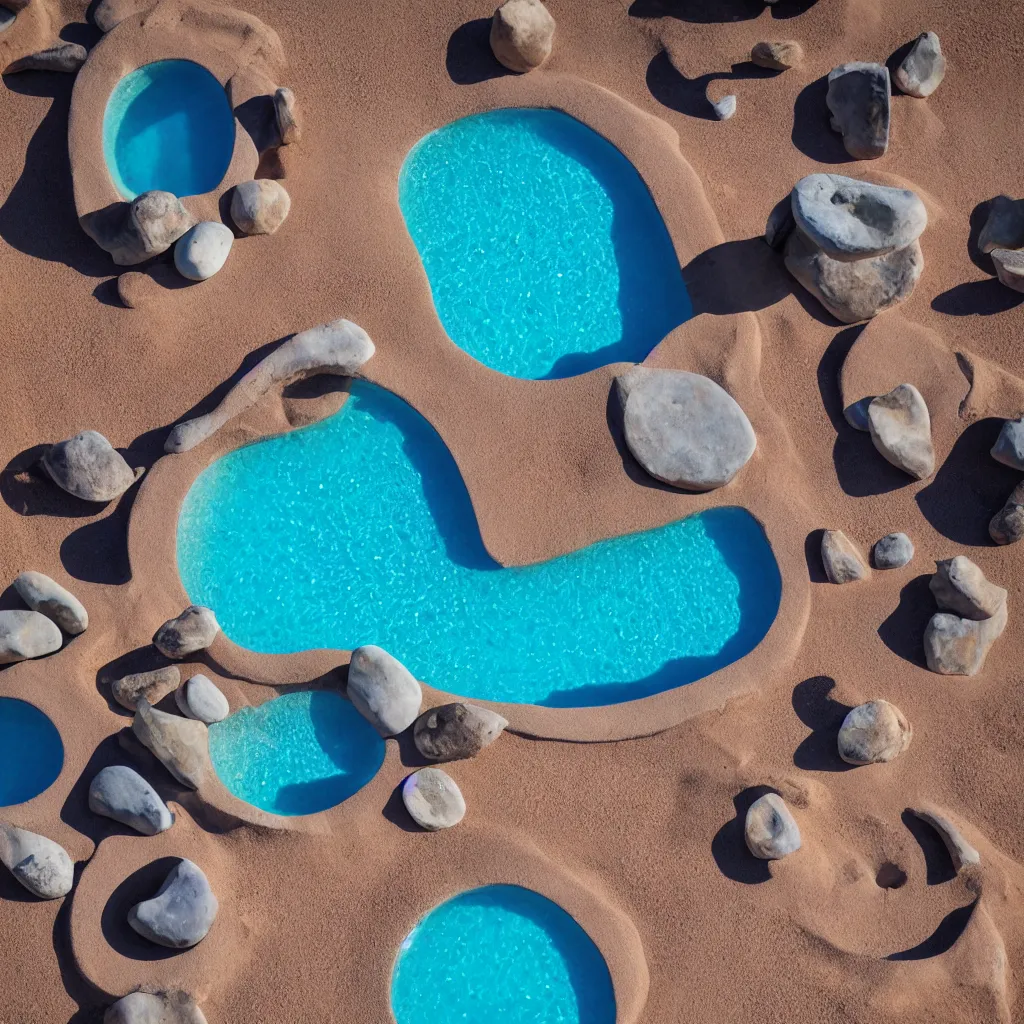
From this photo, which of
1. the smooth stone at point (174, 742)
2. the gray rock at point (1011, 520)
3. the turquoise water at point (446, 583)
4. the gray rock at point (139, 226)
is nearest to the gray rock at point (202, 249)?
the gray rock at point (139, 226)

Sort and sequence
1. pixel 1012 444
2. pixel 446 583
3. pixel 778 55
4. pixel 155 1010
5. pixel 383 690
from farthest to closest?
pixel 778 55
pixel 446 583
pixel 1012 444
pixel 383 690
pixel 155 1010

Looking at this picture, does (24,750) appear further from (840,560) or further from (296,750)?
(840,560)

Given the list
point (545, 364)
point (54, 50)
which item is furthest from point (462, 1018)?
point (54, 50)

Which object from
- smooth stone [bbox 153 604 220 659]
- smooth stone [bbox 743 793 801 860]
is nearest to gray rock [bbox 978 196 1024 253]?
smooth stone [bbox 743 793 801 860]

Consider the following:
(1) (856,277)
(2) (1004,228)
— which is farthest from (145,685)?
(2) (1004,228)

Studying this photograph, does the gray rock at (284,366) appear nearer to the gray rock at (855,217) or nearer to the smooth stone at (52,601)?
the smooth stone at (52,601)

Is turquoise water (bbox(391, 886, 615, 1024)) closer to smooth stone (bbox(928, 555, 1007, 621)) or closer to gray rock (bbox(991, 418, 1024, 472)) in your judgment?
smooth stone (bbox(928, 555, 1007, 621))
